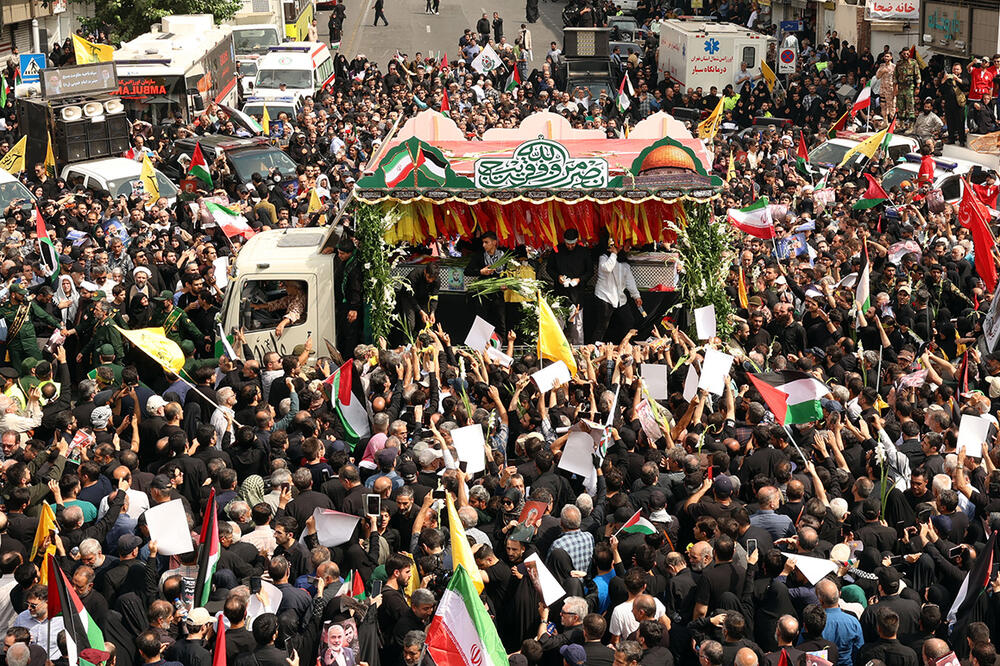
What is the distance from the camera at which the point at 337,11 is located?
47562 mm

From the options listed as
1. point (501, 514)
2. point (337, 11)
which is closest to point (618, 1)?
point (337, 11)

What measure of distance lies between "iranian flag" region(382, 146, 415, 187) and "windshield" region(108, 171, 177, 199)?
30.4ft

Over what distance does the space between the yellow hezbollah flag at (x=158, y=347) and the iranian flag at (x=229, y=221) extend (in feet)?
16.6

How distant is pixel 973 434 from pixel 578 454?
120 inches

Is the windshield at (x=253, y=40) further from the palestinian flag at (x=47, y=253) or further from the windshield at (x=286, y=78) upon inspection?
the palestinian flag at (x=47, y=253)

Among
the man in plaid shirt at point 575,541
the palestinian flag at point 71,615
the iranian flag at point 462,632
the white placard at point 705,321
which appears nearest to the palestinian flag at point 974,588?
the man in plaid shirt at point 575,541

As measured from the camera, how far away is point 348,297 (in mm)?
14305

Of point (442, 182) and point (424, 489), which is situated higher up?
point (442, 182)

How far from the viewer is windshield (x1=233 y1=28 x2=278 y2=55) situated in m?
38.9

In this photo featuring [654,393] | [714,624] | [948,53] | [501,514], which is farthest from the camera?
[948,53]

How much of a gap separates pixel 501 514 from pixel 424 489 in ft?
2.72

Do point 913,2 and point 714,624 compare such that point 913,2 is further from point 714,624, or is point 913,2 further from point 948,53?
point 714,624

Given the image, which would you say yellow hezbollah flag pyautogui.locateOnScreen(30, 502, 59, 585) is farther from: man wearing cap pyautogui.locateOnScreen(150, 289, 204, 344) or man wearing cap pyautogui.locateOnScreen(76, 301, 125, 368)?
man wearing cap pyautogui.locateOnScreen(150, 289, 204, 344)

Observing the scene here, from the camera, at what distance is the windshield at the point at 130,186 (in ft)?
73.8
